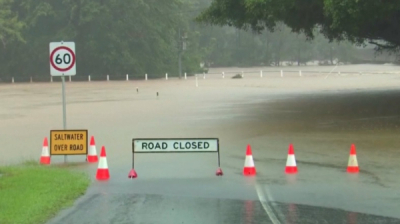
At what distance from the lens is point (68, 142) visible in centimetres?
1537

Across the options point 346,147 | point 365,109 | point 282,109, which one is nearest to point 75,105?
point 282,109

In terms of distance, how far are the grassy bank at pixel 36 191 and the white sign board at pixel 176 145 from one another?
1228 mm

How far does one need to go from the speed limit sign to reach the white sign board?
3.00 metres

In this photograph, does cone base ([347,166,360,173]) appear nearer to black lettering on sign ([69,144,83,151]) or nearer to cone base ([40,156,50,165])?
black lettering on sign ([69,144,83,151])

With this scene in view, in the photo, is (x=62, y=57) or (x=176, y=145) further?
(x=62, y=57)

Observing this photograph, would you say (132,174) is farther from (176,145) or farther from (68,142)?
(68,142)

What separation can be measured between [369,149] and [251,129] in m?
5.58

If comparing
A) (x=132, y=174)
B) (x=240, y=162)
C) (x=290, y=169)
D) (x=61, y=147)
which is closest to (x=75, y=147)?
(x=61, y=147)

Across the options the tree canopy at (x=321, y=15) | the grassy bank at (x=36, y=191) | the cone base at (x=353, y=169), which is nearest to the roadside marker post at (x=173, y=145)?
the grassy bank at (x=36, y=191)

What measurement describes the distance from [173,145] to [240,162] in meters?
2.65

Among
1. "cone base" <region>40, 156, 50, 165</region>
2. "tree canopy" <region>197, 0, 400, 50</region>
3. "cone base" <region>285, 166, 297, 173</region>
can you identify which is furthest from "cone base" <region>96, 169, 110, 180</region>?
"tree canopy" <region>197, 0, 400, 50</region>

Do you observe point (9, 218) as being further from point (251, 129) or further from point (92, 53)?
point (92, 53)

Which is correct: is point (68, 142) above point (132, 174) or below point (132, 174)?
above

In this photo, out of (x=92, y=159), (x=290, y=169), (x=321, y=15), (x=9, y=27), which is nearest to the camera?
(x=290, y=169)
